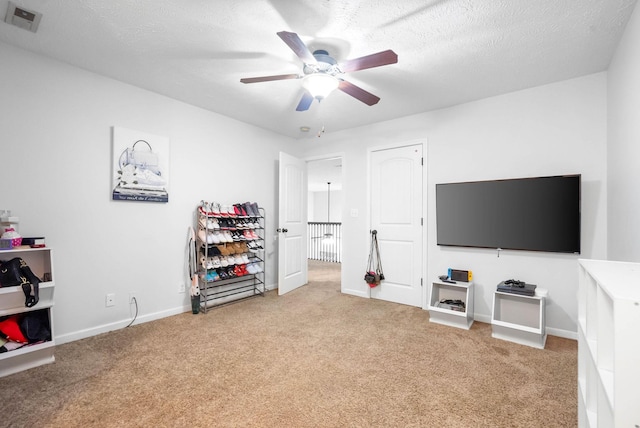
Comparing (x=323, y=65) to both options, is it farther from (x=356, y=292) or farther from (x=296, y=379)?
(x=356, y=292)

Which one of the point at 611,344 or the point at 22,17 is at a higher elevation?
the point at 22,17

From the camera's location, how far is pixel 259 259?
416 cm

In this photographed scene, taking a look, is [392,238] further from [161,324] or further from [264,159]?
[161,324]

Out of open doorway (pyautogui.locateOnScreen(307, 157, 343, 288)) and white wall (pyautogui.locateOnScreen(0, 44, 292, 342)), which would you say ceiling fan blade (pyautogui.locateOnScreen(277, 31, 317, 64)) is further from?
open doorway (pyautogui.locateOnScreen(307, 157, 343, 288))

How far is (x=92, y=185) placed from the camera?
2.69m

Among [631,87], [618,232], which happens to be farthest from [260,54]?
[618,232]

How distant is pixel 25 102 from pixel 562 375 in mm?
4653

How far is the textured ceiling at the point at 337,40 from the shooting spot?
1816 mm

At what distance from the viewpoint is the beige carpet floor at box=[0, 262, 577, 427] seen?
64.7 inches

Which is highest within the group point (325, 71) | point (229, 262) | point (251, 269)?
point (325, 71)

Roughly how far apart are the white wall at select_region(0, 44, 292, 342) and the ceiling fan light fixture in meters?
1.88

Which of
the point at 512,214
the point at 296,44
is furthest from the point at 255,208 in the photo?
the point at 512,214

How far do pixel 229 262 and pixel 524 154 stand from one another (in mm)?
3497

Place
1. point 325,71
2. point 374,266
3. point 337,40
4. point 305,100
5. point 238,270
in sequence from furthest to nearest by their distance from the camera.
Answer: point 374,266 → point 238,270 → point 305,100 → point 325,71 → point 337,40
